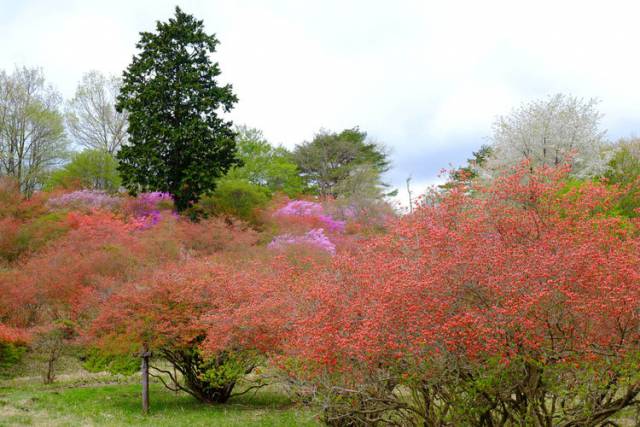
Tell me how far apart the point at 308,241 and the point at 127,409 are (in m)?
13.0

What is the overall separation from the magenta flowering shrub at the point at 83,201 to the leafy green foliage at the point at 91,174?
3482mm

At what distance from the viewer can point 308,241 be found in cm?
2684

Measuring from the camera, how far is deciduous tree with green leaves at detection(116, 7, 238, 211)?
94.7 feet

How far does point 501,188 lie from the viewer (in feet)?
29.0

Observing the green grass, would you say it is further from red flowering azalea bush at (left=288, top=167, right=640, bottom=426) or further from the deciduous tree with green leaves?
the deciduous tree with green leaves

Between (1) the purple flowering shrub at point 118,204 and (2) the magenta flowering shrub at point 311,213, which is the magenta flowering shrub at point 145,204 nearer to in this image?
(1) the purple flowering shrub at point 118,204

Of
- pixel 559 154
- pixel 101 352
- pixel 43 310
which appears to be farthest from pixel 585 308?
pixel 559 154

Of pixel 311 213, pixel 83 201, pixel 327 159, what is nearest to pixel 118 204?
pixel 83 201

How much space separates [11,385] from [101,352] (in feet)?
18.7

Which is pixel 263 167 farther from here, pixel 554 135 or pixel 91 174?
pixel 554 135

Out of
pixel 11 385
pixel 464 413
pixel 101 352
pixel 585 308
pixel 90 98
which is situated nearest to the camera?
pixel 585 308

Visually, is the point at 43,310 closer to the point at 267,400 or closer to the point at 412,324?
the point at 267,400

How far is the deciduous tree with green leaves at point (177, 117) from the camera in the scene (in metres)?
28.9

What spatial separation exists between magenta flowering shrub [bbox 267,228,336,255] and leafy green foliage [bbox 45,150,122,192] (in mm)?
11561
